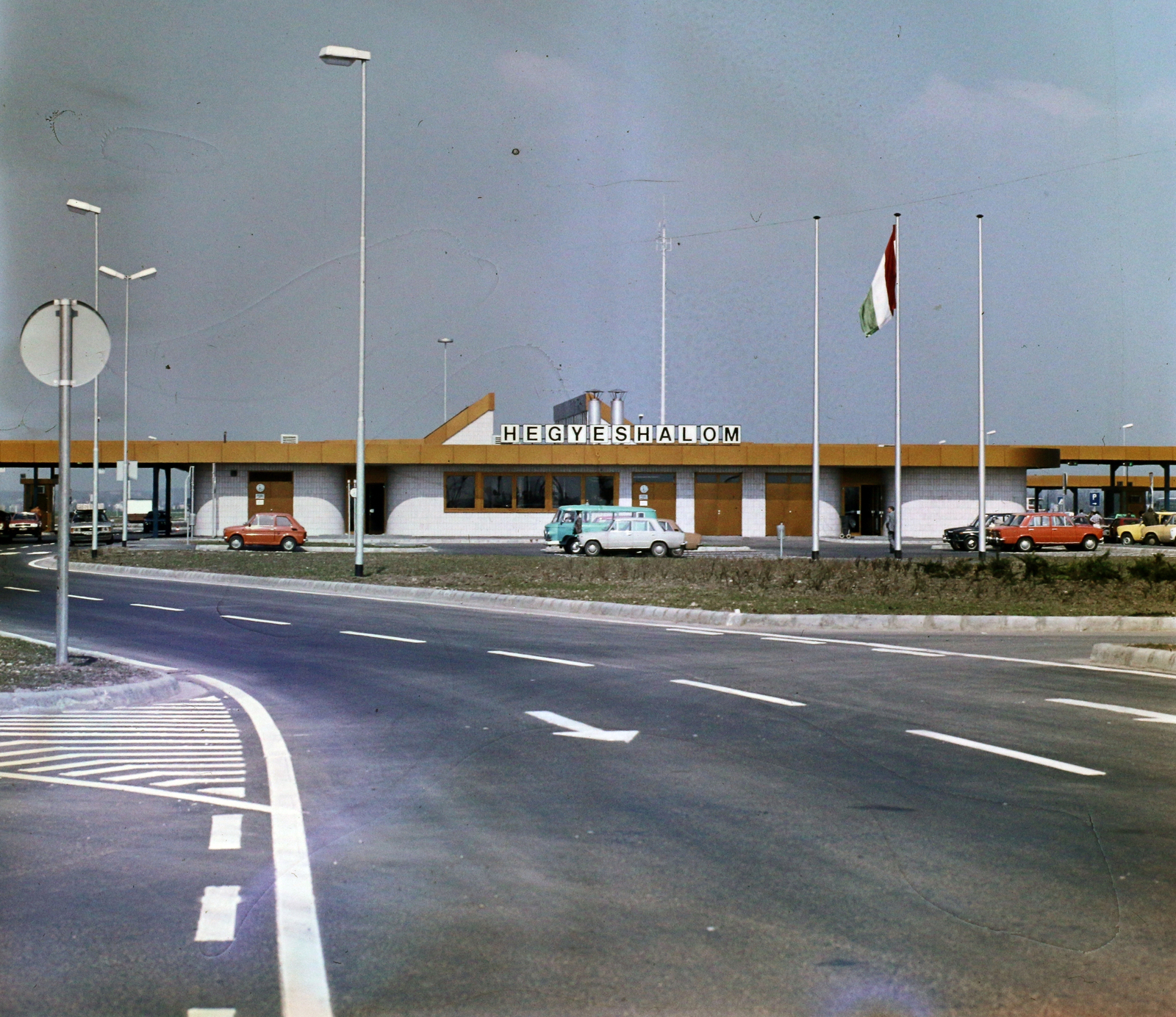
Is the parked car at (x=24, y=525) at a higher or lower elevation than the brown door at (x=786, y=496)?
lower

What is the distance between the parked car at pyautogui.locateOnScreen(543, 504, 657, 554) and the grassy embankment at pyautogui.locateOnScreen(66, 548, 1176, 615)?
32.2ft

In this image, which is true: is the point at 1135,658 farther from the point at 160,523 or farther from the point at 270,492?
the point at 160,523

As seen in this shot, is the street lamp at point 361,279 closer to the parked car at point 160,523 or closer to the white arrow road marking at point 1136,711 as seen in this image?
the white arrow road marking at point 1136,711

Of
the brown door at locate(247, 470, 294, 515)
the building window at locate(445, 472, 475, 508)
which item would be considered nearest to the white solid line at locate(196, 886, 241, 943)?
the building window at locate(445, 472, 475, 508)

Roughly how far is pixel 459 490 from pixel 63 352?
148 feet

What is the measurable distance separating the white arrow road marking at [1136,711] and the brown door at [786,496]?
45.7 meters

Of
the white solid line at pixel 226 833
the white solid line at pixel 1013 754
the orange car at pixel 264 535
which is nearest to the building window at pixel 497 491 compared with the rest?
the orange car at pixel 264 535

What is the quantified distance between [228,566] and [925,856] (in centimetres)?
2974

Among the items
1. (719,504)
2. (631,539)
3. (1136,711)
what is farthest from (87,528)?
(1136,711)

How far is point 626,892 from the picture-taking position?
4.85 meters

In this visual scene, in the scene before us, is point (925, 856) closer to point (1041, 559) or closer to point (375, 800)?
point (375, 800)

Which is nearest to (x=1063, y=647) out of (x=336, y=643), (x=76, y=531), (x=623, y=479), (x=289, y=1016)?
(x=336, y=643)

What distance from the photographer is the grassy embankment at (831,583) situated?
20422mm

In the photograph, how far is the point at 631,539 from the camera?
41812 mm
